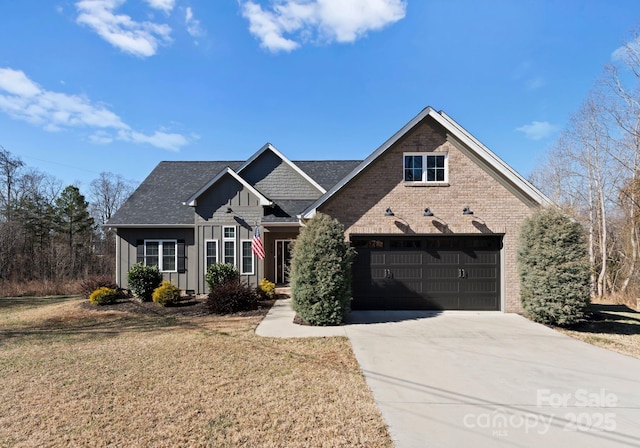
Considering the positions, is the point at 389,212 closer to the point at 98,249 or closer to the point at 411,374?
the point at 411,374

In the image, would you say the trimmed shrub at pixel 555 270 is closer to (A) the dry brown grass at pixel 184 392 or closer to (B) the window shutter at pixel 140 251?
(A) the dry brown grass at pixel 184 392

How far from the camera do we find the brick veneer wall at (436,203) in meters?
10.3

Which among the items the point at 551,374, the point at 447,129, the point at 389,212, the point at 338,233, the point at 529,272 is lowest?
the point at 551,374

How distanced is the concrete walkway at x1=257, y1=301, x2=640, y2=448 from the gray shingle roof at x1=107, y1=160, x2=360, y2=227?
7.91 m

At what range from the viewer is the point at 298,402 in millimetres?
4410

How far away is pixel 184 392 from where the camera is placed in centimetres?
475

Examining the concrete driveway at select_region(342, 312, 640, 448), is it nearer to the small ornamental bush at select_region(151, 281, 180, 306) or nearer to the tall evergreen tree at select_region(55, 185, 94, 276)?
the small ornamental bush at select_region(151, 281, 180, 306)

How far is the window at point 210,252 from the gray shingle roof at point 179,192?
169 centimetres

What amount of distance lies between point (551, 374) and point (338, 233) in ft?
17.9

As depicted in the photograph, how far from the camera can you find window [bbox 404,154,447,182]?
1053 centimetres

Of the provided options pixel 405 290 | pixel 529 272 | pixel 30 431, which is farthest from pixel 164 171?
pixel 529 272

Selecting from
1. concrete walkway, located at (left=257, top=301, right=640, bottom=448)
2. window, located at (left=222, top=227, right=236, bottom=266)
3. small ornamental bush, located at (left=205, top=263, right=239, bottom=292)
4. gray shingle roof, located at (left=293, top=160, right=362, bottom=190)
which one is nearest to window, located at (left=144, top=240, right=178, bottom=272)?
window, located at (left=222, top=227, right=236, bottom=266)

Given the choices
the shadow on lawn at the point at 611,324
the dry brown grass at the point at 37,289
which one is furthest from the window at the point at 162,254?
the shadow on lawn at the point at 611,324

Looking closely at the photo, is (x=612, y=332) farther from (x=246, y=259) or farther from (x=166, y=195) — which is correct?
(x=166, y=195)
